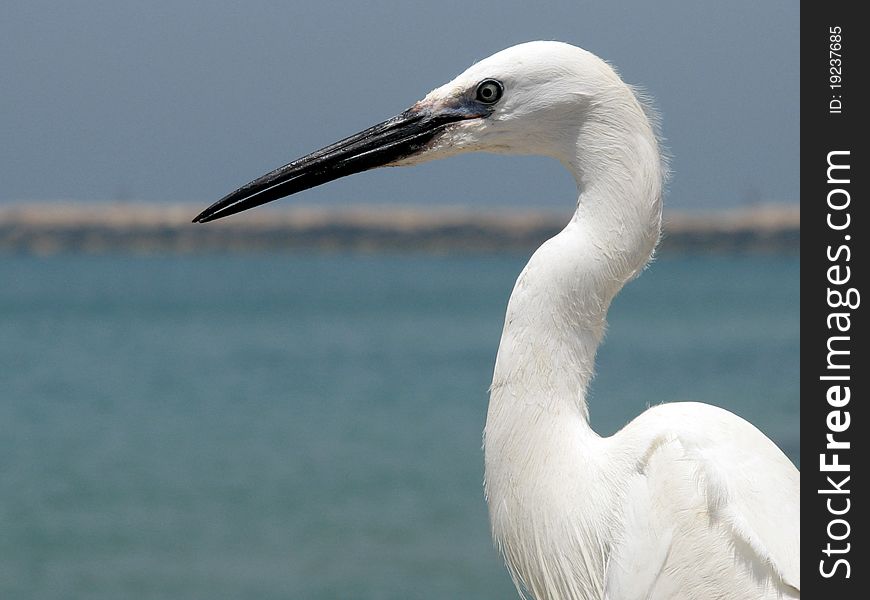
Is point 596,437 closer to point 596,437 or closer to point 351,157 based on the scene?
point 596,437

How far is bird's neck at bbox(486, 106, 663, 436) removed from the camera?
3.18m

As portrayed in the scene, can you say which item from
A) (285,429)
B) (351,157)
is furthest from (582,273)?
(285,429)

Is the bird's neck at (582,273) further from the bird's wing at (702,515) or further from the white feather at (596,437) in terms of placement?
the bird's wing at (702,515)

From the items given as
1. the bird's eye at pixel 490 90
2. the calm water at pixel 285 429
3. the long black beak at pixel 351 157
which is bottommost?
the calm water at pixel 285 429

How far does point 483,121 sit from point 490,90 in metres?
0.09

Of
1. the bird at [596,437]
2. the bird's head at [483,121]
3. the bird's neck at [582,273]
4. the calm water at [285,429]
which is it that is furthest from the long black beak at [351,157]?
the calm water at [285,429]

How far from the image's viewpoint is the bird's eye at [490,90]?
3.33 m

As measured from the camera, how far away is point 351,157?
3.52 meters

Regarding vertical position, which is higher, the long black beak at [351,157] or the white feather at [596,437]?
the long black beak at [351,157]

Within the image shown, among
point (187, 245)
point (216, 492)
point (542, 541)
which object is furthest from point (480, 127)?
point (187, 245)

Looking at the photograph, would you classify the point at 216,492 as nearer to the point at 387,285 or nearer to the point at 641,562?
the point at 641,562

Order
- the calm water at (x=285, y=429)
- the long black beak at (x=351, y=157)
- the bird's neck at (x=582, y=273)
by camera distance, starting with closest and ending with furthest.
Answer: the bird's neck at (x=582, y=273) → the long black beak at (x=351, y=157) → the calm water at (x=285, y=429)

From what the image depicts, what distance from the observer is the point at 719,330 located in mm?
33125
